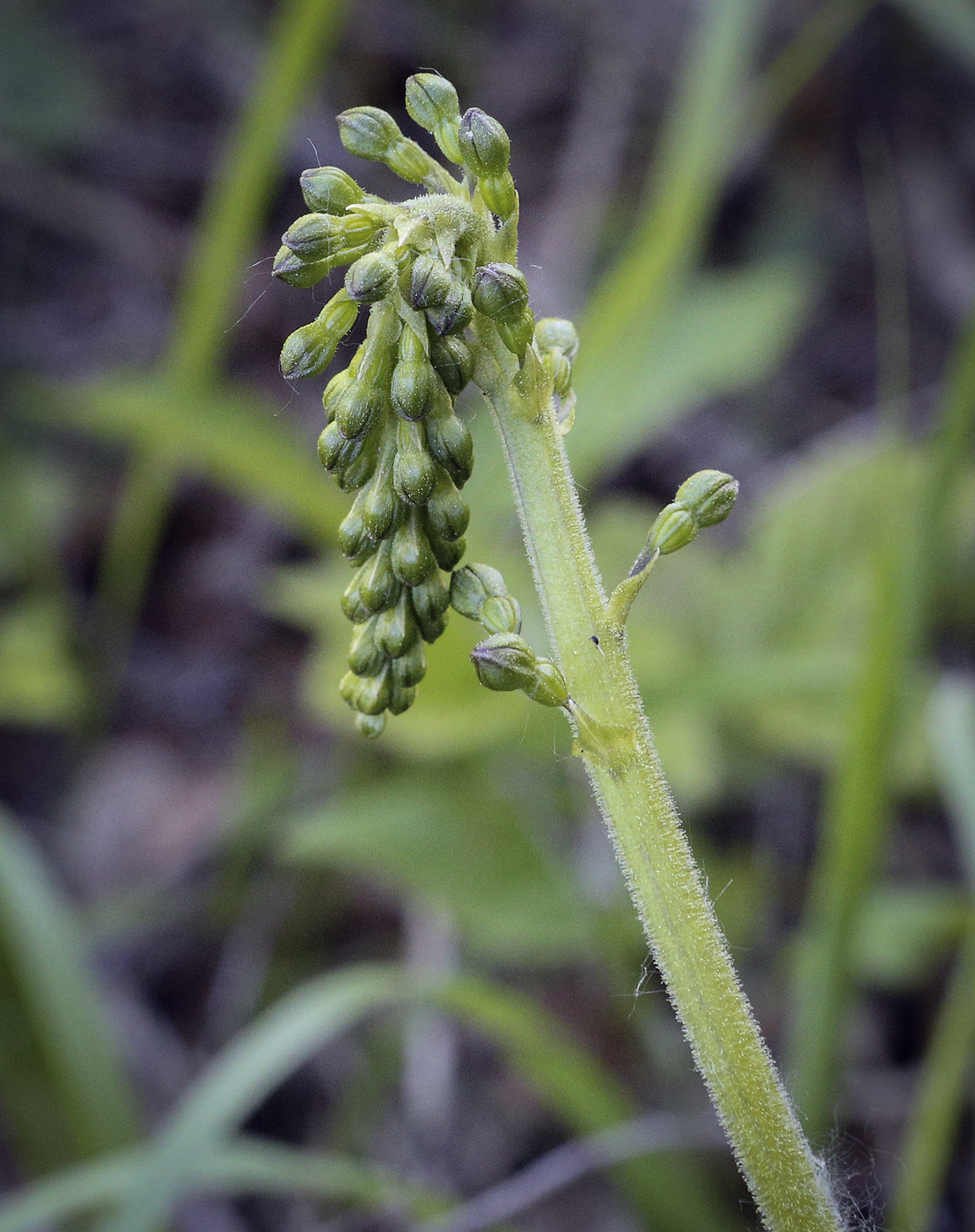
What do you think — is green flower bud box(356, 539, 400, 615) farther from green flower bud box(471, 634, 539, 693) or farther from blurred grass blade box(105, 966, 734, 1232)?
blurred grass blade box(105, 966, 734, 1232)

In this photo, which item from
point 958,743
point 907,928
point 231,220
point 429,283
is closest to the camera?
point 429,283

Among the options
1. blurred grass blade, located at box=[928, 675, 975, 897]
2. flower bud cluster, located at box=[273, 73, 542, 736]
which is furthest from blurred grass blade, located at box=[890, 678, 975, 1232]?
flower bud cluster, located at box=[273, 73, 542, 736]

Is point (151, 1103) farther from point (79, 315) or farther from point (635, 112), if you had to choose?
point (635, 112)

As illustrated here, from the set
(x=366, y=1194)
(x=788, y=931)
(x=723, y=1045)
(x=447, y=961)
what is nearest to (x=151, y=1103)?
(x=447, y=961)

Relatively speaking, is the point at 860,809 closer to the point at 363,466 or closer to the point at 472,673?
the point at 472,673

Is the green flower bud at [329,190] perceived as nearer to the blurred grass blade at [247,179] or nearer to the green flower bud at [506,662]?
the green flower bud at [506,662]

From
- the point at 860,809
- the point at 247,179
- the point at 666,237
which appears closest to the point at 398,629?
the point at 860,809

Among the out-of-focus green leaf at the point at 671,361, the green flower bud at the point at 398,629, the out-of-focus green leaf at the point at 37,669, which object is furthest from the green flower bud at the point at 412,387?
the out-of-focus green leaf at the point at 37,669
